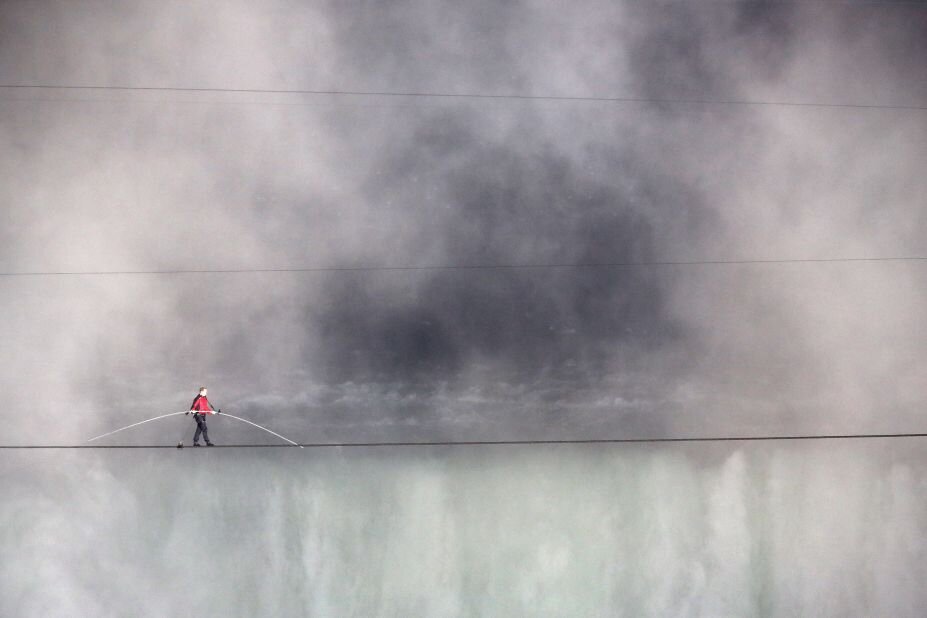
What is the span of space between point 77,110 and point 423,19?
629cm

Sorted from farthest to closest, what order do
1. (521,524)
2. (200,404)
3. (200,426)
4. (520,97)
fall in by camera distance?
(520,97)
(521,524)
(200,426)
(200,404)

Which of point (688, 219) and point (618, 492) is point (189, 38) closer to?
point (688, 219)

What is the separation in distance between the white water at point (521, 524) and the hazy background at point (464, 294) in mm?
53

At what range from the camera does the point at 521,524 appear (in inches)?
451

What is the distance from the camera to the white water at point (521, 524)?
442 inches

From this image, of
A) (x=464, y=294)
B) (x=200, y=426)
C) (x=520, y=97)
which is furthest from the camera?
(x=520, y=97)

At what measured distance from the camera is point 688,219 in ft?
39.9

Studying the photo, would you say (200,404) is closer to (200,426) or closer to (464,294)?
(200,426)

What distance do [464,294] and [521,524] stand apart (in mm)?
4051

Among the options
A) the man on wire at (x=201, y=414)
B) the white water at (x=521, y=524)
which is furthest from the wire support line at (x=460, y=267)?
the white water at (x=521, y=524)

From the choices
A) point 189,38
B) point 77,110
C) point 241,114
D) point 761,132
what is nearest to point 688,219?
point 761,132

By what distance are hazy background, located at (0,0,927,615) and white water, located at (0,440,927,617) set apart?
0.05 m

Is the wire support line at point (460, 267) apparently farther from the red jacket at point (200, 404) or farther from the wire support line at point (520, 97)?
the wire support line at point (520, 97)

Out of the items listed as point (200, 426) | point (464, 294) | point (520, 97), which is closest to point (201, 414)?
point (200, 426)
